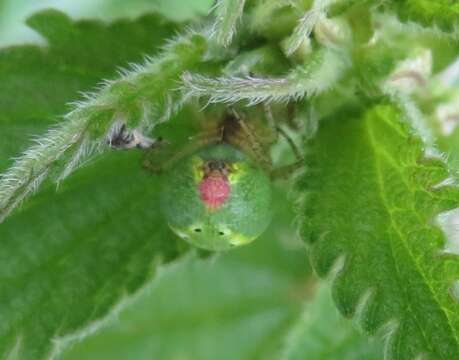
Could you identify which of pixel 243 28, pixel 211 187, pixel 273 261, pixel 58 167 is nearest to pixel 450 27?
pixel 243 28

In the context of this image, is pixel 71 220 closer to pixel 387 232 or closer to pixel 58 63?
pixel 58 63

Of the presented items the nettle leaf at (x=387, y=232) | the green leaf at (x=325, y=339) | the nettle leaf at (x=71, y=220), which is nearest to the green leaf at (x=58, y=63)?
the nettle leaf at (x=71, y=220)

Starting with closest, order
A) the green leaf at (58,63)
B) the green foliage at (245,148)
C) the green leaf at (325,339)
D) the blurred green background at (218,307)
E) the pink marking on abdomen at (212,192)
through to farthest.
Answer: the green foliage at (245,148) < the pink marking on abdomen at (212,192) < the green leaf at (58,63) < the green leaf at (325,339) < the blurred green background at (218,307)

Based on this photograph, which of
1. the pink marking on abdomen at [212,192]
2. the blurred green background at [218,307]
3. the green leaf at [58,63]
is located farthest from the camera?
the blurred green background at [218,307]

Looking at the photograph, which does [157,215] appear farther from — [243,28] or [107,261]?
[243,28]

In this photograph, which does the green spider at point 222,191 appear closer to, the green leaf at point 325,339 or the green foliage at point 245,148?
the green foliage at point 245,148

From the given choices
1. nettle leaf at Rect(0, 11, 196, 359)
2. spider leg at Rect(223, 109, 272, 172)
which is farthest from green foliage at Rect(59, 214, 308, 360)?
spider leg at Rect(223, 109, 272, 172)

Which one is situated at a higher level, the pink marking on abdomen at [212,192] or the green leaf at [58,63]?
the green leaf at [58,63]

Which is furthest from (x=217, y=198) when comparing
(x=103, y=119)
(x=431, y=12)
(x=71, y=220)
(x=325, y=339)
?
(x=325, y=339)
